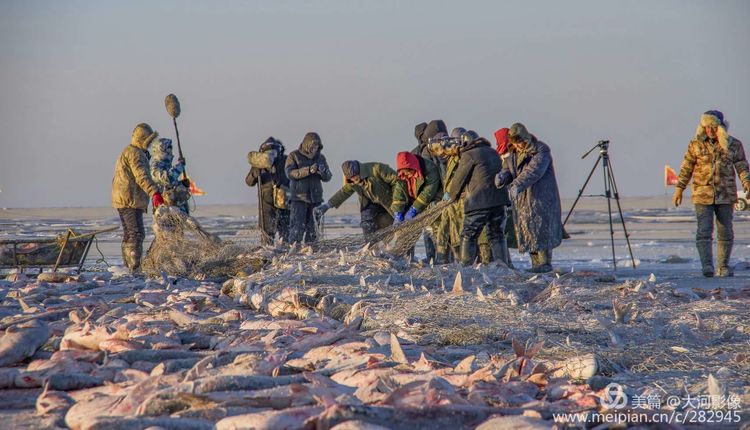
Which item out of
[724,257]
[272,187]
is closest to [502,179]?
[724,257]

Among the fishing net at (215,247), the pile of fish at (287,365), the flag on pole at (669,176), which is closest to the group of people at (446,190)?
the fishing net at (215,247)

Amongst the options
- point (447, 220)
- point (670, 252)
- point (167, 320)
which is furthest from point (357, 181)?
point (670, 252)

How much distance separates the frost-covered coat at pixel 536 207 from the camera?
12398 mm

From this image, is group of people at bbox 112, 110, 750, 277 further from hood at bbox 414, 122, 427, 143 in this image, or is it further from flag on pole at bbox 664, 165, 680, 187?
flag on pole at bbox 664, 165, 680, 187

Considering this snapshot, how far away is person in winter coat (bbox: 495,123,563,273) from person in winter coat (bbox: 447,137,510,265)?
0.65ft

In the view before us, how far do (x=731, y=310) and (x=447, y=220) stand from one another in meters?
6.14

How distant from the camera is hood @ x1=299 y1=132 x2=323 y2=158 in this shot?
15195mm

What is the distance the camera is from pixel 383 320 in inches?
280

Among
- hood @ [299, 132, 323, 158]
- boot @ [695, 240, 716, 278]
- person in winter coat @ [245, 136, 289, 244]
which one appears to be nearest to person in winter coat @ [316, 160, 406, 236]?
hood @ [299, 132, 323, 158]

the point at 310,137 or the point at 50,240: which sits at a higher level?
the point at 310,137

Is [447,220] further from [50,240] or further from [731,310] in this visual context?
[731,310]

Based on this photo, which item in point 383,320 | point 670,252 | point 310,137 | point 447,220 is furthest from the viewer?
point 670,252

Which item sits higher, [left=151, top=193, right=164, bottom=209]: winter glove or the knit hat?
the knit hat

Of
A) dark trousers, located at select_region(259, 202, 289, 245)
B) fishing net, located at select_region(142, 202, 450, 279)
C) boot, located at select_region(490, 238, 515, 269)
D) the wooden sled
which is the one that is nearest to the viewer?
fishing net, located at select_region(142, 202, 450, 279)
